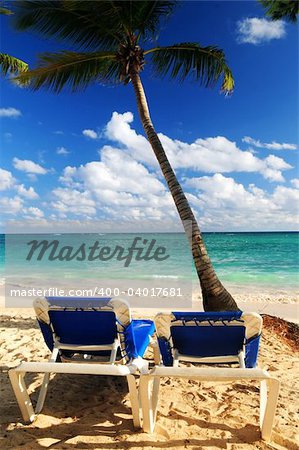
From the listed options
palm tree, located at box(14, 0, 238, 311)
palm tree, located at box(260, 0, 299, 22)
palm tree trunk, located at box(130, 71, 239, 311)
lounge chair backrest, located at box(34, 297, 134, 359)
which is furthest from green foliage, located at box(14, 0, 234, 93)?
lounge chair backrest, located at box(34, 297, 134, 359)

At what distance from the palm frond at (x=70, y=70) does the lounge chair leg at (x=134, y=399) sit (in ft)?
22.5

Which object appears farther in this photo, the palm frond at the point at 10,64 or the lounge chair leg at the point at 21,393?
the palm frond at the point at 10,64

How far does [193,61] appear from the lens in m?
7.91

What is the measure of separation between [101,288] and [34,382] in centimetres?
1302

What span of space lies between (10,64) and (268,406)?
36.4 ft

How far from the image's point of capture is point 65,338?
10.4ft

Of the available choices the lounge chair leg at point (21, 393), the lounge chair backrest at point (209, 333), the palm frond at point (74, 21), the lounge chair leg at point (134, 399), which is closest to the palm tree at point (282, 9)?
the palm frond at point (74, 21)

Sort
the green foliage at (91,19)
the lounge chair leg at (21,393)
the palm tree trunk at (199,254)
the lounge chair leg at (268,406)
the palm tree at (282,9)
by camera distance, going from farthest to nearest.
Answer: the palm tree at (282,9)
the green foliage at (91,19)
the palm tree trunk at (199,254)
the lounge chair leg at (21,393)
the lounge chair leg at (268,406)

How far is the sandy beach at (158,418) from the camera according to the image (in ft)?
8.68

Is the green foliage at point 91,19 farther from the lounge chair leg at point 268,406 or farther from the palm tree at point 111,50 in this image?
the lounge chair leg at point 268,406

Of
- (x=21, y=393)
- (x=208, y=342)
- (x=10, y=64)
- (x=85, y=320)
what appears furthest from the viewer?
(x=10, y=64)

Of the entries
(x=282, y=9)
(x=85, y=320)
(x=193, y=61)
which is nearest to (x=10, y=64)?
(x=193, y=61)

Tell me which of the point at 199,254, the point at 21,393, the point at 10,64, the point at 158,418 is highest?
the point at 10,64

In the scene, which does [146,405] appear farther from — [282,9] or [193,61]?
[282,9]
